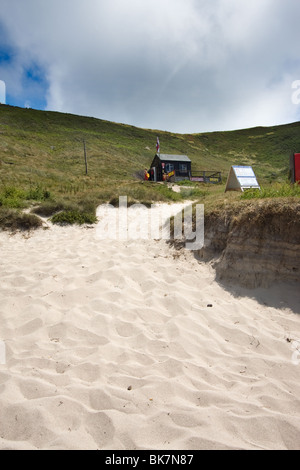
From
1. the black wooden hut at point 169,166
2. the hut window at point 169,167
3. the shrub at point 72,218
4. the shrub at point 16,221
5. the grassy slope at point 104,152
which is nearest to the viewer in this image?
the shrub at point 16,221

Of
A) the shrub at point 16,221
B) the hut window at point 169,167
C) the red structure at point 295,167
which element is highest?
the hut window at point 169,167

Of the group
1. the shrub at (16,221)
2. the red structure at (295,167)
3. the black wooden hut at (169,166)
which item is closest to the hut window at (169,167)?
the black wooden hut at (169,166)

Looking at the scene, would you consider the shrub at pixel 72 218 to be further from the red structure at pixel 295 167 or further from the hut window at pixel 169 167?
the hut window at pixel 169 167

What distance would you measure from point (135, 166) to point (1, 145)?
61.4 ft

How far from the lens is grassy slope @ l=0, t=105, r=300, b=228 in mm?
17741

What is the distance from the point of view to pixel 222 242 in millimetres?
6098

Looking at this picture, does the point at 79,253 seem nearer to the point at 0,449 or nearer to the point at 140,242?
the point at 140,242

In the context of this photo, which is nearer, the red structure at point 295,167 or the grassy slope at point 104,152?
the red structure at point 295,167

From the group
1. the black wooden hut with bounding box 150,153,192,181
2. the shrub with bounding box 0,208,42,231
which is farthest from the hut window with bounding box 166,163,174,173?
the shrub with bounding box 0,208,42,231

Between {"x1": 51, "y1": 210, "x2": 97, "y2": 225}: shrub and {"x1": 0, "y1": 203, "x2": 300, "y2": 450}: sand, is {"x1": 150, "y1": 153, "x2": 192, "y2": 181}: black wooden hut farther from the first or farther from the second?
{"x1": 0, "y1": 203, "x2": 300, "y2": 450}: sand

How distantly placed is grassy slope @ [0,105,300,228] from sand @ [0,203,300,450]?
679 cm

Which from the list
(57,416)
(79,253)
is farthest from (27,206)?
(57,416)

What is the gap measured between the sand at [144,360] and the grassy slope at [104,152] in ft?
22.3

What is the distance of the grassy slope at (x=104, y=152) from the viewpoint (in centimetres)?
1774
